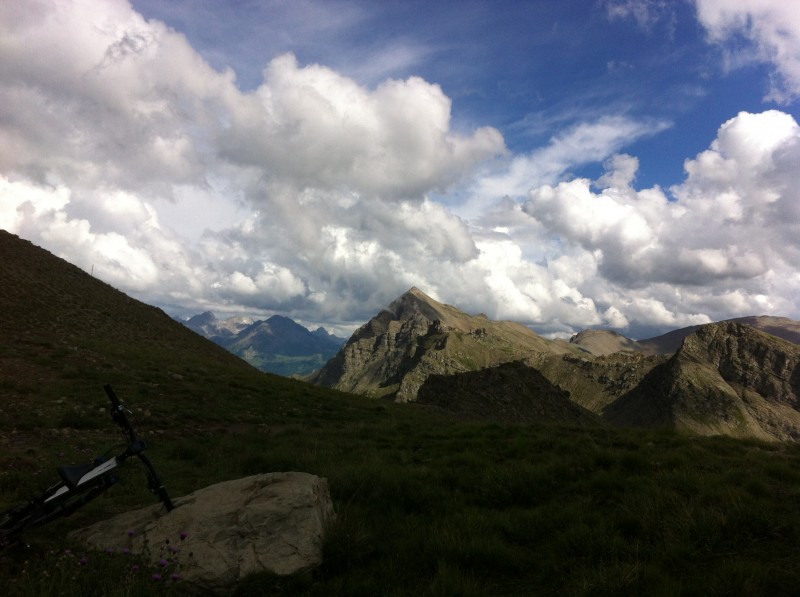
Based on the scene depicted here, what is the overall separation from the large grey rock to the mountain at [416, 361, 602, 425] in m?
53.0

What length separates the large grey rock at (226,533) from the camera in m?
5.95

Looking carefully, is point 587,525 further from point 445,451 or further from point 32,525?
point 32,525

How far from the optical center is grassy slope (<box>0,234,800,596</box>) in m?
5.76

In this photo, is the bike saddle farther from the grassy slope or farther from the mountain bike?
the grassy slope

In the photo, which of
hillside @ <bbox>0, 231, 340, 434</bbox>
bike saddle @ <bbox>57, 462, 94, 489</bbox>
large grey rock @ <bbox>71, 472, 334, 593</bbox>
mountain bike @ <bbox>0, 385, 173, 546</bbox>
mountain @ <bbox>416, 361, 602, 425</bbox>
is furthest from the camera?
mountain @ <bbox>416, 361, 602, 425</bbox>

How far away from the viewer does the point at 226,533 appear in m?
Answer: 6.50

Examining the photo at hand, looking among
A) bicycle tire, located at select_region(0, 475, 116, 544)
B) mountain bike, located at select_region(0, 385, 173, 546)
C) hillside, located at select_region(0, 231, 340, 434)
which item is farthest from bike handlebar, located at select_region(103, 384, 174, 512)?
hillside, located at select_region(0, 231, 340, 434)

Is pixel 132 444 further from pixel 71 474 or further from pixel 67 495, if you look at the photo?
pixel 67 495

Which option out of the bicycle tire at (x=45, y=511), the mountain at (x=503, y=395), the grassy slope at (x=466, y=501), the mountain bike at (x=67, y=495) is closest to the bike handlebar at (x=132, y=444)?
the mountain bike at (x=67, y=495)

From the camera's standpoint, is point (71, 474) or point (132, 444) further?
point (132, 444)

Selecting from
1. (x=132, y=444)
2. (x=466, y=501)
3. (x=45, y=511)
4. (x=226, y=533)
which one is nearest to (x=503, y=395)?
(x=466, y=501)

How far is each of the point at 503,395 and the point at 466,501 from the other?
217 ft

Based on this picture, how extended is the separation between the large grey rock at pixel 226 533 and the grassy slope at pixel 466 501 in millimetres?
323

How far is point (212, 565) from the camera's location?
592cm
